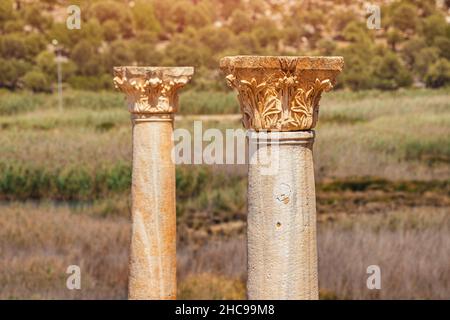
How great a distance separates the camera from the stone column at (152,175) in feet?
24.4

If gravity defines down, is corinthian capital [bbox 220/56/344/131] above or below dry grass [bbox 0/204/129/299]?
above

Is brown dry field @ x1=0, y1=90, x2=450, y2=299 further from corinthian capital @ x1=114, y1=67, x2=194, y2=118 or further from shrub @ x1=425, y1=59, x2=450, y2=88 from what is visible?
corinthian capital @ x1=114, y1=67, x2=194, y2=118

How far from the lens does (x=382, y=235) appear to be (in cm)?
1321

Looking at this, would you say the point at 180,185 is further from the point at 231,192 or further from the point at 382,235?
the point at 382,235

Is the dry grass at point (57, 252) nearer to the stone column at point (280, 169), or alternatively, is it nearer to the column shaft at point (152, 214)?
the column shaft at point (152, 214)

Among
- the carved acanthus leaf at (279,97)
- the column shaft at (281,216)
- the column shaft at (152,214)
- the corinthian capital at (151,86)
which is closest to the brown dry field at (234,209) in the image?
the column shaft at (152,214)

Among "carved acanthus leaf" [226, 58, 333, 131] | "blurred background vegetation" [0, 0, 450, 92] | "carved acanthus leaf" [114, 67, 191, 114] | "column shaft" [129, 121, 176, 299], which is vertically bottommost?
"column shaft" [129, 121, 176, 299]

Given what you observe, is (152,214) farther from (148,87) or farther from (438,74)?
(438,74)

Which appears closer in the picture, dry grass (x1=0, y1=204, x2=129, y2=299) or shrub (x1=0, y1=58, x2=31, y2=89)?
dry grass (x1=0, y1=204, x2=129, y2=299)

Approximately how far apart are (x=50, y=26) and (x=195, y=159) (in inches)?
147

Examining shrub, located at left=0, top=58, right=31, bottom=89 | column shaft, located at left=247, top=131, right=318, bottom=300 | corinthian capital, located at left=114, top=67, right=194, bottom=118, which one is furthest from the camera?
shrub, located at left=0, top=58, right=31, bottom=89

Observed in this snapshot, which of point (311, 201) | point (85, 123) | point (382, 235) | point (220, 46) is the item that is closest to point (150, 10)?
point (220, 46)

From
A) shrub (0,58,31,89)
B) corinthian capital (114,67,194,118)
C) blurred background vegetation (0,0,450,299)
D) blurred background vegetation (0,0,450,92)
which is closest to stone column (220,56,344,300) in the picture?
corinthian capital (114,67,194,118)

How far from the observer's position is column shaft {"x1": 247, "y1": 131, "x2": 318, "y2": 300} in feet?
16.5
